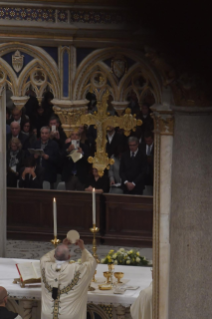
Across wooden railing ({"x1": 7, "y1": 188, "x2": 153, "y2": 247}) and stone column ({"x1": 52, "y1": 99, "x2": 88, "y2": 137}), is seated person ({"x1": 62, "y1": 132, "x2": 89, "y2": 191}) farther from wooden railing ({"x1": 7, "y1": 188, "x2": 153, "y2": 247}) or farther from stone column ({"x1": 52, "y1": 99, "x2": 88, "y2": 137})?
stone column ({"x1": 52, "y1": 99, "x2": 88, "y2": 137})

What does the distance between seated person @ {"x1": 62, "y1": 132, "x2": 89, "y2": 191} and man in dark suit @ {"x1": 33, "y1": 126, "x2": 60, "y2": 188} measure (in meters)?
0.21

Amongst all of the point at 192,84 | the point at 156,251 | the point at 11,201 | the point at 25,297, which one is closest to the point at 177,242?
the point at 156,251

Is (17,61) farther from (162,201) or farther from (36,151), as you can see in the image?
(36,151)

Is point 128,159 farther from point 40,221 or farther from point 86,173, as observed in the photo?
point 40,221

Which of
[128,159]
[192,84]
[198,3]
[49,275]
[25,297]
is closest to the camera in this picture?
[198,3]

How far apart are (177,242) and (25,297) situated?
2681mm

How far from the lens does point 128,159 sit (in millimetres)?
10141

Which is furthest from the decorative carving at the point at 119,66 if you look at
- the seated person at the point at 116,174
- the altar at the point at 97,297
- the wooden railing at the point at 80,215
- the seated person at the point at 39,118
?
the seated person at the point at 39,118

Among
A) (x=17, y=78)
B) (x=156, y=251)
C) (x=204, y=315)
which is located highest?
(x=17, y=78)

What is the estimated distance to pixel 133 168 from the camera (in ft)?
33.2

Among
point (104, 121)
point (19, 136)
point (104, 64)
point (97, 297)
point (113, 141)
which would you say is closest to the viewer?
point (104, 64)

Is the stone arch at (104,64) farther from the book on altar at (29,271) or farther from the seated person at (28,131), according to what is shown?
the seated person at (28,131)

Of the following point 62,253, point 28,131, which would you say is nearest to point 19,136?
point 28,131

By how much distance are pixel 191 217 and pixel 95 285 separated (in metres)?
2.62
